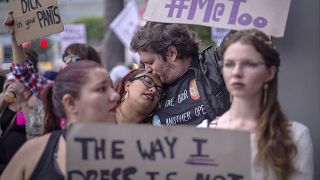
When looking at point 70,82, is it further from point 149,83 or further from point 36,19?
point 36,19

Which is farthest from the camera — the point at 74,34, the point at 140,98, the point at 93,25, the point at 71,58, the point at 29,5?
the point at 93,25

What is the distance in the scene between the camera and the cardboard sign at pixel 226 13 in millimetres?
3498

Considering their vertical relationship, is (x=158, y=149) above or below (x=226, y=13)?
below

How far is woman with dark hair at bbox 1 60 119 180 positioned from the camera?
9.41 ft

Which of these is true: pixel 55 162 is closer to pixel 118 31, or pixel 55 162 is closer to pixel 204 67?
pixel 204 67

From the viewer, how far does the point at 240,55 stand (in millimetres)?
2848

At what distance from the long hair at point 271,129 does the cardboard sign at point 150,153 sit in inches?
6.1

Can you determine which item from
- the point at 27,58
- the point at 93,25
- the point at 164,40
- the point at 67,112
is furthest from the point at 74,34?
the point at 93,25

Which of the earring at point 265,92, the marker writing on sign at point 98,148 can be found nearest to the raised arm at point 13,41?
the marker writing on sign at point 98,148

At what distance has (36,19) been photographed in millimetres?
4684

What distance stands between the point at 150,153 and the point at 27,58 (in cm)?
286

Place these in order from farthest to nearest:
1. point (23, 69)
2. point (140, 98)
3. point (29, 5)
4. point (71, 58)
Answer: point (23, 69) < point (71, 58) < point (29, 5) < point (140, 98)

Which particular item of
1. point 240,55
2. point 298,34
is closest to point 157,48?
point 298,34

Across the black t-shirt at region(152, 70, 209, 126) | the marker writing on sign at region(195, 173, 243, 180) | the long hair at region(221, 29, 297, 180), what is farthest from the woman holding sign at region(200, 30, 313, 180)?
the black t-shirt at region(152, 70, 209, 126)
